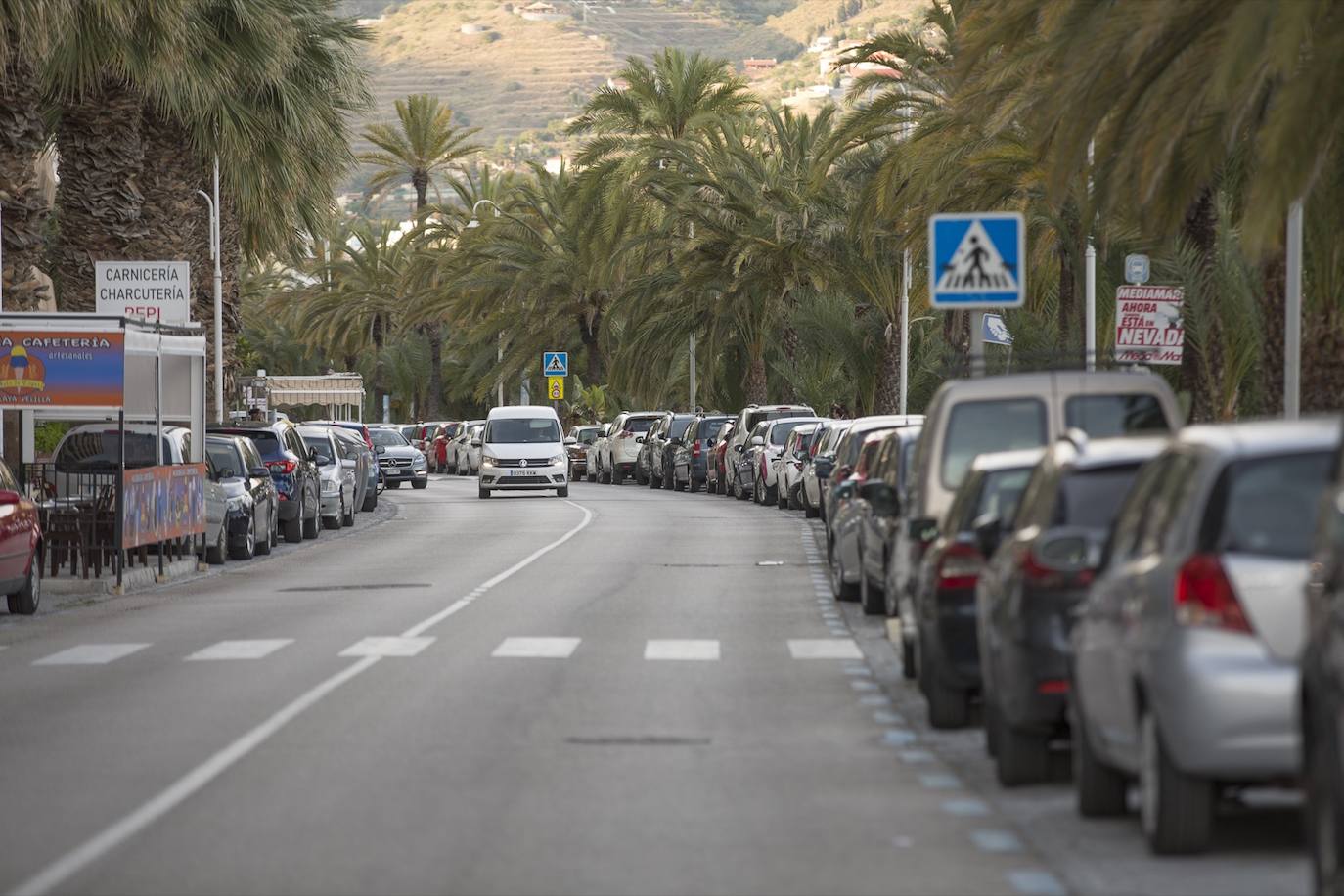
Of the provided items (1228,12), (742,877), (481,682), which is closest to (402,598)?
(481,682)

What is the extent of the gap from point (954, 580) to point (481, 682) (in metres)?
4.44

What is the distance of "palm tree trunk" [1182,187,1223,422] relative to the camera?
84.4ft

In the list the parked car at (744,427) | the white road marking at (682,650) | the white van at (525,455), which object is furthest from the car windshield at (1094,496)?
the white van at (525,455)

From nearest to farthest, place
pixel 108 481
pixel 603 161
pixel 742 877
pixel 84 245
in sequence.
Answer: pixel 742 877
pixel 108 481
pixel 84 245
pixel 603 161

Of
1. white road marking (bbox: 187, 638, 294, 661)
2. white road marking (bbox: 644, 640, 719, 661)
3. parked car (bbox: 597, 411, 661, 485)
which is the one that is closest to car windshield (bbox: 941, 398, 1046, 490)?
white road marking (bbox: 644, 640, 719, 661)

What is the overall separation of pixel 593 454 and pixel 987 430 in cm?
5461

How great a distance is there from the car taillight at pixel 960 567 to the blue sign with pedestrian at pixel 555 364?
6012 centimetres

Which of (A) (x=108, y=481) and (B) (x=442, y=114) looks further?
(B) (x=442, y=114)

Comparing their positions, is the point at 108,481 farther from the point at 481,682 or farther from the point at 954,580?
the point at 954,580

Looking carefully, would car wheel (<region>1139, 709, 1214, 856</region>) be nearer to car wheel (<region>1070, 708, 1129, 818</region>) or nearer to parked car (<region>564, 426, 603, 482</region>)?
car wheel (<region>1070, 708, 1129, 818</region>)

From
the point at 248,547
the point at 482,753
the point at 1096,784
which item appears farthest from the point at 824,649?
the point at 248,547

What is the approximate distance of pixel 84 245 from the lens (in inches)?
1391

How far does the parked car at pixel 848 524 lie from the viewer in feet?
72.3

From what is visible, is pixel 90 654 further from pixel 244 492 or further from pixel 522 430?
pixel 522 430
